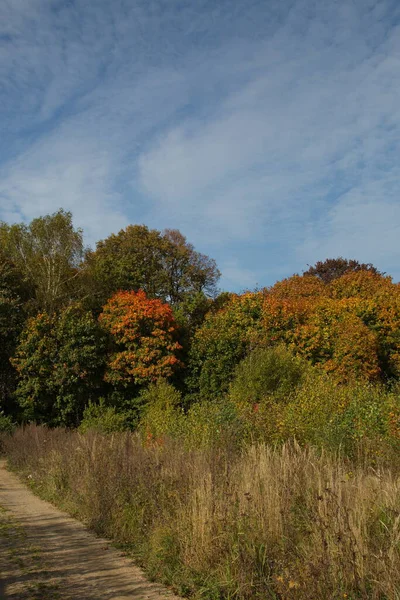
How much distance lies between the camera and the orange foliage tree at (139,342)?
21.1m

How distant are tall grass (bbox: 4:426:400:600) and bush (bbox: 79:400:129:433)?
9249 mm

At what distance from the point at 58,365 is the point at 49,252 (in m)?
7.66

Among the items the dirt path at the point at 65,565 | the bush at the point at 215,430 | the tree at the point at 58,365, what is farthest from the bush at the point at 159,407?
the dirt path at the point at 65,565

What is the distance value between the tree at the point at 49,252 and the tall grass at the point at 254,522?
17922mm

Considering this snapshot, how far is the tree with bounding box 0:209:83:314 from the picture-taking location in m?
24.7

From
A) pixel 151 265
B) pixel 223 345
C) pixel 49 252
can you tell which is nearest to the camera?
pixel 223 345

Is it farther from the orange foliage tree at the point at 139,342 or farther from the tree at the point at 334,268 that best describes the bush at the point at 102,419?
the tree at the point at 334,268

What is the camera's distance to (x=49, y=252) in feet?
84.5

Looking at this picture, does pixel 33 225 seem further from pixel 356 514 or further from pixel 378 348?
pixel 356 514

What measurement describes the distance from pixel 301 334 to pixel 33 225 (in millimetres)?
14332

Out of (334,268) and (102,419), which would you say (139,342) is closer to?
(102,419)

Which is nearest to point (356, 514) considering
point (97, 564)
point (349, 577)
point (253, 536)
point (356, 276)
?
point (349, 577)

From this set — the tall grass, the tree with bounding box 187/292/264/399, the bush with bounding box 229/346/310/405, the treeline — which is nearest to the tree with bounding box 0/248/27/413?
the treeline

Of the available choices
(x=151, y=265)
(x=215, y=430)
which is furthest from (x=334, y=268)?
Answer: (x=215, y=430)
